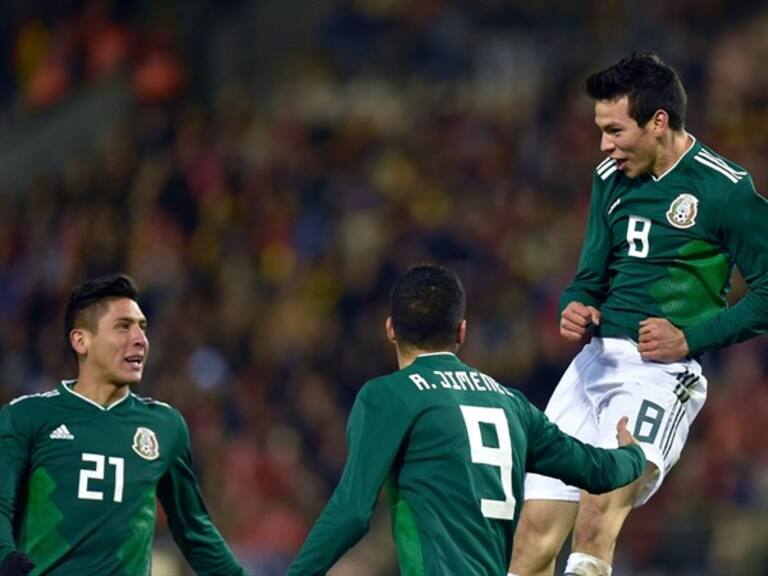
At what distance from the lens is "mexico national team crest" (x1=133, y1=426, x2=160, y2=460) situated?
6.84m

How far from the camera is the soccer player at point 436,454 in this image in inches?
232

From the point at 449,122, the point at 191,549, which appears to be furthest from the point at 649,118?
the point at 449,122

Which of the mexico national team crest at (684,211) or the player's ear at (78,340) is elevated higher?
the mexico national team crest at (684,211)

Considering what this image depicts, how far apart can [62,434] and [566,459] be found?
1846mm

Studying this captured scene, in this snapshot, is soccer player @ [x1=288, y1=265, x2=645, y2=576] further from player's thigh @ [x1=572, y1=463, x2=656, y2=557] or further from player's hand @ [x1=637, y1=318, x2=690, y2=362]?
player's hand @ [x1=637, y1=318, x2=690, y2=362]

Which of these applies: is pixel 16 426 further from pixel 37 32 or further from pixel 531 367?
pixel 37 32

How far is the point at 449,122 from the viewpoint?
53.6ft

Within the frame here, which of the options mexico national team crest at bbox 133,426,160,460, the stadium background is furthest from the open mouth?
the stadium background

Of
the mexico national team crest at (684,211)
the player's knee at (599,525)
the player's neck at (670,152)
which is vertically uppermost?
the player's neck at (670,152)

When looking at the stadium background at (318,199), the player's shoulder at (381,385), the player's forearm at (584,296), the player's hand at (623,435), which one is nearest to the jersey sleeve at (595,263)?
the player's forearm at (584,296)

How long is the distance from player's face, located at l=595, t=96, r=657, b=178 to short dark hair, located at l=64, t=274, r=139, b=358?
1.88 metres

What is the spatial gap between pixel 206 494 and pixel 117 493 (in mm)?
6712

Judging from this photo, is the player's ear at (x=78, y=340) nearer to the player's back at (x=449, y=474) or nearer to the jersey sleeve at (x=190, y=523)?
the jersey sleeve at (x=190, y=523)

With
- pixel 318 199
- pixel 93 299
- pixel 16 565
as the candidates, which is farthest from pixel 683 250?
pixel 318 199
